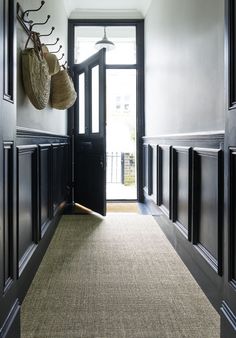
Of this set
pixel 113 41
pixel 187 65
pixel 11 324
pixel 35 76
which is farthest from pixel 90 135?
pixel 11 324

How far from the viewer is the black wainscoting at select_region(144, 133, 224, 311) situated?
1.96m

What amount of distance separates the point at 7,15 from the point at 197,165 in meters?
1.43

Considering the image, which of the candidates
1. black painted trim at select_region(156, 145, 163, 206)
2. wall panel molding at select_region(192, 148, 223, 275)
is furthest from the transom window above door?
wall panel molding at select_region(192, 148, 223, 275)

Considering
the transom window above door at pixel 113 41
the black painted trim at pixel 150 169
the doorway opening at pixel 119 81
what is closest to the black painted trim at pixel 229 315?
the black painted trim at pixel 150 169

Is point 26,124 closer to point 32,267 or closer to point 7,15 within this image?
point 32,267

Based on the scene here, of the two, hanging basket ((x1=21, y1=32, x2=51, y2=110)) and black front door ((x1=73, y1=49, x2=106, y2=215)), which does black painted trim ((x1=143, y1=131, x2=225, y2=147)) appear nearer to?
hanging basket ((x1=21, y1=32, x2=51, y2=110))

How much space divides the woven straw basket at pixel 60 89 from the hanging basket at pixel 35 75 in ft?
2.68

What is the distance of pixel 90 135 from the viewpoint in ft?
15.6

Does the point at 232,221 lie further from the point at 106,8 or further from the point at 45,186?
→ the point at 106,8

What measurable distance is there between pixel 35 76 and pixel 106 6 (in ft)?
11.2

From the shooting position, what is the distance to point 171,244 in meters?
3.26

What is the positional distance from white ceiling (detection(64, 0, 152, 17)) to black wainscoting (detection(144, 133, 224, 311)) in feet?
8.75

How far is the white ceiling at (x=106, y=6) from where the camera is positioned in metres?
5.16

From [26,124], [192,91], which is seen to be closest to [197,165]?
[192,91]
